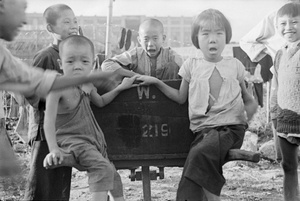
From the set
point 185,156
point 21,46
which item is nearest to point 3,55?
point 185,156

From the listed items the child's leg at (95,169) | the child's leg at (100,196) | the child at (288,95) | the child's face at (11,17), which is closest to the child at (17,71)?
the child's face at (11,17)

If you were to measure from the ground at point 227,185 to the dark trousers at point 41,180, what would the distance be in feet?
3.06

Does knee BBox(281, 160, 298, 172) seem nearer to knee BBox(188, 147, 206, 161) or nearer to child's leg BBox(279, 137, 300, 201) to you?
child's leg BBox(279, 137, 300, 201)

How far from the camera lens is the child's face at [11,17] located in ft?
8.36

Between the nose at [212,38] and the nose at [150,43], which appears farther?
the nose at [150,43]

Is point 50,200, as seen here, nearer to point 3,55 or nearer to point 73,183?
point 3,55

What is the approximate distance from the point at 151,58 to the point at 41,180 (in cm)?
139

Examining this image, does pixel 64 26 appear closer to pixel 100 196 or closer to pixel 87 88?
pixel 87 88

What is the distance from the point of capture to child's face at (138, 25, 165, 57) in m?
4.42

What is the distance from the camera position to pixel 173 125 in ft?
13.1

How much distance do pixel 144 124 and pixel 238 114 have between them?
28.5 inches

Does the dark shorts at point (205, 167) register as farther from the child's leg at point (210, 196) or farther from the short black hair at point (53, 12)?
the short black hair at point (53, 12)

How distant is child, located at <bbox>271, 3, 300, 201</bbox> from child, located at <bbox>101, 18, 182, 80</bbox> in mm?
879

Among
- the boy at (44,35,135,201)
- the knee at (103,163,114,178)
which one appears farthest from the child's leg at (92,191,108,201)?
the knee at (103,163,114,178)
